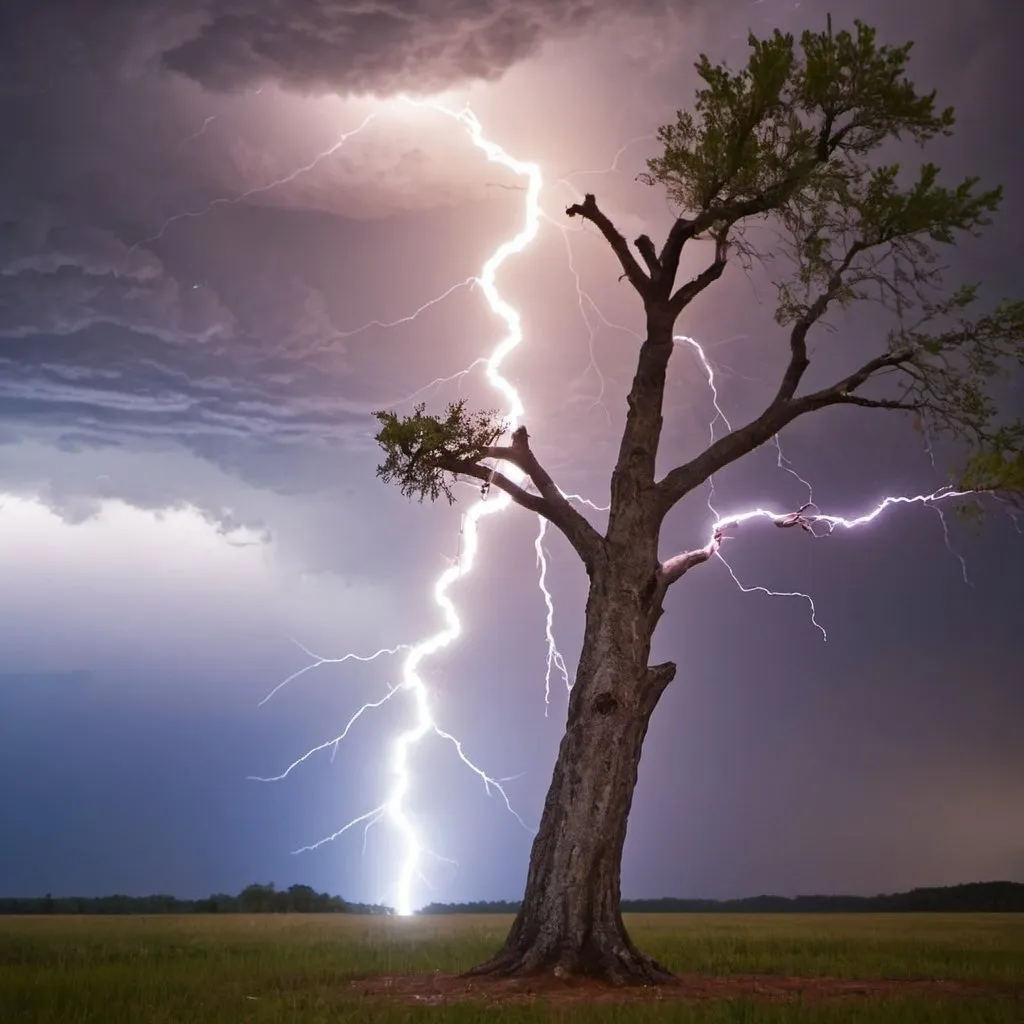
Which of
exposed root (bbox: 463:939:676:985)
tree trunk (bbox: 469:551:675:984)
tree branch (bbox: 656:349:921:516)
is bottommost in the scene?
exposed root (bbox: 463:939:676:985)

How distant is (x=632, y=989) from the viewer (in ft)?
29.3

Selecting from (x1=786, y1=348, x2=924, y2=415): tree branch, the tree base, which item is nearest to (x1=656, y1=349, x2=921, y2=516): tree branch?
(x1=786, y1=348, x2=924, y2=415): tree branch

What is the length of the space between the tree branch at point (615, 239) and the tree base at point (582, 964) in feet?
23.5

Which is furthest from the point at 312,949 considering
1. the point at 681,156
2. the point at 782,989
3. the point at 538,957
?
the point at 681,156

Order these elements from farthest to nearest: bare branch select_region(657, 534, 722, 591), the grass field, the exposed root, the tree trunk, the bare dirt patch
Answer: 1. bare branch select_region(657, 534, 722, 591)
2. the tree trunk
3. the exposed root
4. the bare dirt patch
5. the grass field

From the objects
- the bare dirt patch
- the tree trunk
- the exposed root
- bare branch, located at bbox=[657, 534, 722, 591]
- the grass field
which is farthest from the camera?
bare branch, located at bbox=[657, 534, 722, 591]

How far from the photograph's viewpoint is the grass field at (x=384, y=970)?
6.92 m

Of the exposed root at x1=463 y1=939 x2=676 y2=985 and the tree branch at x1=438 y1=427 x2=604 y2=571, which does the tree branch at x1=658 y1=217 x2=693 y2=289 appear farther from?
the exposed root at x1=463 y1=939 x2=676 y2=985

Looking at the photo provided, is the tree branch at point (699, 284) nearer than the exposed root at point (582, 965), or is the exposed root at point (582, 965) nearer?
the exposed root at point (582, 965)

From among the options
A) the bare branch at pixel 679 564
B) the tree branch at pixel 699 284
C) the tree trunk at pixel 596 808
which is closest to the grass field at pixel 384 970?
the tree trunk at pixel 596 808

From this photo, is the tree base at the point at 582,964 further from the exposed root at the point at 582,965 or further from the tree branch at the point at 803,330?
the tree branch at the point at 803,330

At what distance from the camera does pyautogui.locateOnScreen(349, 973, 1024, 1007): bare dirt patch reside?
812 cm

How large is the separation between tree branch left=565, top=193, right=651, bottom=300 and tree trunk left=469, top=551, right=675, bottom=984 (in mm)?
3378

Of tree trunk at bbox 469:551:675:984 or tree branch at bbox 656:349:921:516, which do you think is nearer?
tree trunk at bbox 469:551:675:984
